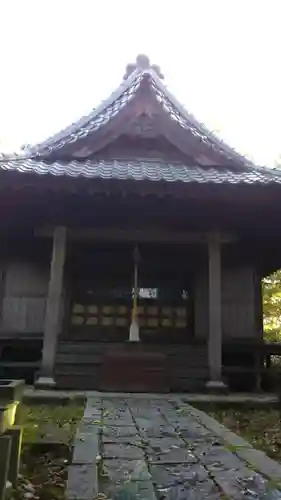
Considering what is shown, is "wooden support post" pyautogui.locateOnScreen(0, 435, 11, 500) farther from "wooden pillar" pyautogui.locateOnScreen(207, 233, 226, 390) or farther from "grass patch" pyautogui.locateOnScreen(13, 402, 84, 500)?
"wooden pillar" pyautogui.locateOnScreen(207, 233, 226, 390)

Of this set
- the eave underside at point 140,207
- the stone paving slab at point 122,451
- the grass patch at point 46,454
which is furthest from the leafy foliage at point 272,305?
the stone paving slab at point 122,451

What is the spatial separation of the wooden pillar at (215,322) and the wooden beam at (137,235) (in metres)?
0.26

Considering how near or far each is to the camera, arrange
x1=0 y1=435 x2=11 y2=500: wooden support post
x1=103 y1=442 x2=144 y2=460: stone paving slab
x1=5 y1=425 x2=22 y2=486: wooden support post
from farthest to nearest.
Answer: x1=103 y1=442 x2=144 y2=460: stone paving slab, x1=5 y1=425 x2=22 y2=486: wooden support post, x1=0 y1=435 x2=11 y2=500: wooden support post

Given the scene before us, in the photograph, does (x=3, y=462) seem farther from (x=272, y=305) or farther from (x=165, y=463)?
(x=272, y=305)

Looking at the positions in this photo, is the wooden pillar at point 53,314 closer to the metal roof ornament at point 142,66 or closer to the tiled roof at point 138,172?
the tiled roof at point 138,172

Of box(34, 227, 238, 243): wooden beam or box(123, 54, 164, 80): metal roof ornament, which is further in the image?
box(123, 54, 164, 80): metal roof ornament

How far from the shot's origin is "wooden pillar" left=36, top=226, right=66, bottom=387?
7.74 m

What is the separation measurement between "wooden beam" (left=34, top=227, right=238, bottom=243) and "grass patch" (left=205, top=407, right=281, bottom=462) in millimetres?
2995

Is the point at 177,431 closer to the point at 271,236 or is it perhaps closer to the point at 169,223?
the point at 169,223

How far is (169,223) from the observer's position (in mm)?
8836

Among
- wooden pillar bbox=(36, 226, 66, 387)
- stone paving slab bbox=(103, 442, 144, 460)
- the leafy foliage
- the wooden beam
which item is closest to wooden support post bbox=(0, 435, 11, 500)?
stone paving slab bbox=(103, 442, 144, 460)

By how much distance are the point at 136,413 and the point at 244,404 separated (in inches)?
82.1

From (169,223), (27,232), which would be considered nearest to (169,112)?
(169,223)

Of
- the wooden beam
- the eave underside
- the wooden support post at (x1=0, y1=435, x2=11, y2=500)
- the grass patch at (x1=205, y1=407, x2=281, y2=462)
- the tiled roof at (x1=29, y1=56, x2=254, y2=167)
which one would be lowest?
the grass patch at (x1=205, y1=407, x2=281, y2=462)
